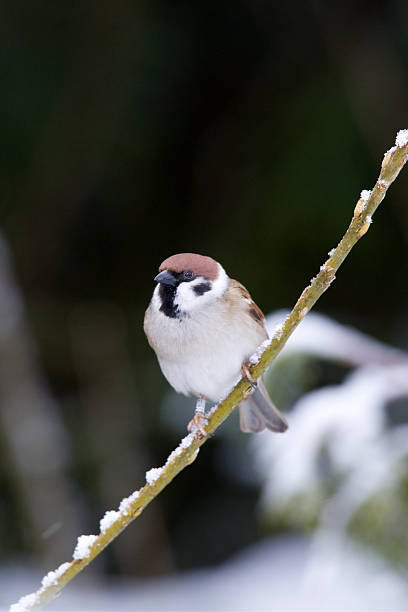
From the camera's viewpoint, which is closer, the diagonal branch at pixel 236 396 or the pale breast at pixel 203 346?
the diagonal branch at pixel 236 396

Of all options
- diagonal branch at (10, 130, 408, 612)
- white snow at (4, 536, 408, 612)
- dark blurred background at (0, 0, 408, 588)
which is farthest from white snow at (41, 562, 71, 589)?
dark blurred background at (0, 0, 408, 588)

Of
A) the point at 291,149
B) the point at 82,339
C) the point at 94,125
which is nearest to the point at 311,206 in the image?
the point at 291,149

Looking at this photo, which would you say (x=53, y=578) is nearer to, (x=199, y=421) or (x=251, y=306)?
(x=199, y=421)

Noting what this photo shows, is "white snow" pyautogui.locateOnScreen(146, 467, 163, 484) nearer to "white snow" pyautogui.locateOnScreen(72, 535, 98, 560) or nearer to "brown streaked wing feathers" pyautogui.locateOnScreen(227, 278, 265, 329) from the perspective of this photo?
"white snow" pyautogui.locateOnScreen(72, 535, 98, 560)

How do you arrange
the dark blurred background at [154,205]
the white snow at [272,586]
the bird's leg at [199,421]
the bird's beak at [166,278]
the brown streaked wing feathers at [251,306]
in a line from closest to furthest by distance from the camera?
the bird's leg at [199,421], the bird's beak at [166,278], the white snow at [272,586], the brown streaked wing feathers at [251,306], the dark blurred background at [154,205]

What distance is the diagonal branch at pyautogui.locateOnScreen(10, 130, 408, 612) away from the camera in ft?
2.43

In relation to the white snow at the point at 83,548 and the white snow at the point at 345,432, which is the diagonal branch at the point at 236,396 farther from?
the white snow at the point at 345,432

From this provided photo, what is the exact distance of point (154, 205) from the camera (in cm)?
297

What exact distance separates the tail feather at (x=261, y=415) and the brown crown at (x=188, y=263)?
1.52ft

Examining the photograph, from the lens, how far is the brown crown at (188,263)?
1.31m

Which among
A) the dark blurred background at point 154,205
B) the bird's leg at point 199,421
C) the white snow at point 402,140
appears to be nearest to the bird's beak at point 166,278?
the bird's leg at point 199,421

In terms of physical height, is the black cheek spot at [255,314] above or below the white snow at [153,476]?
below

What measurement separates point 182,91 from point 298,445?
1660mm

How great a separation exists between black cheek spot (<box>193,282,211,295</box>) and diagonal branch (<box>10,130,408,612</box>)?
51cm
